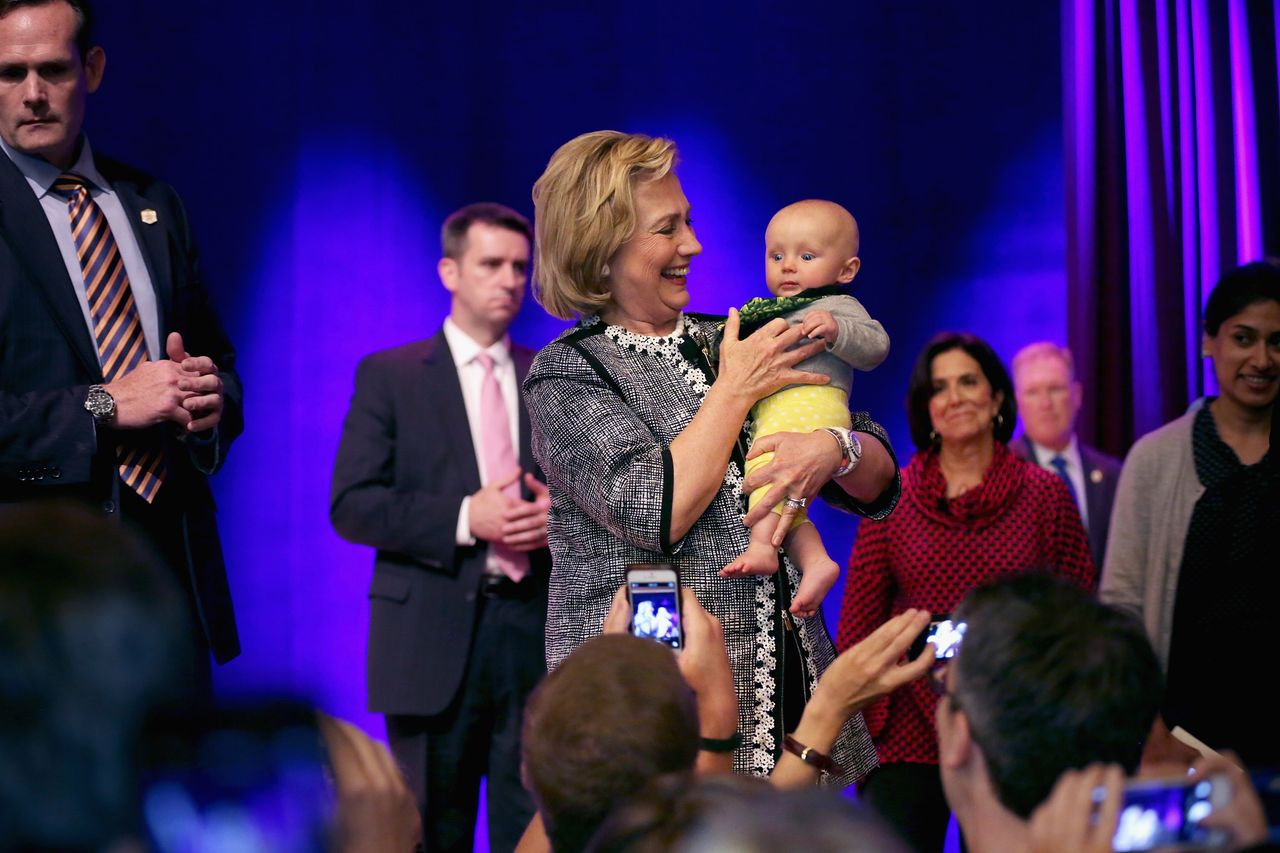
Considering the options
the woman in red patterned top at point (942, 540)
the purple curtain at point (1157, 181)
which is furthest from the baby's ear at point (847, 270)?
the purple curtain at point (1157, 181)

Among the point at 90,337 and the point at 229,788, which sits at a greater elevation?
the point at 90,337

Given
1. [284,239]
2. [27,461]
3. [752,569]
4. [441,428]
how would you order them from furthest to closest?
[284,239] → [441,428] → [27,461] → [752,569]

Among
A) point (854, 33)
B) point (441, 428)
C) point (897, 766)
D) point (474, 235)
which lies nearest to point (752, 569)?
point (897, 766)

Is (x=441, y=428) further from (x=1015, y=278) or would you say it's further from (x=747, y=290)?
(x=1015, y=278)

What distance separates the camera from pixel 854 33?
5.51 m

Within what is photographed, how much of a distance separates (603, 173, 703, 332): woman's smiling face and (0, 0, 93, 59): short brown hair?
3.78 feet

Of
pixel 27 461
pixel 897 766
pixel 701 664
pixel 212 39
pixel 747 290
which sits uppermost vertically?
pixel 212 39

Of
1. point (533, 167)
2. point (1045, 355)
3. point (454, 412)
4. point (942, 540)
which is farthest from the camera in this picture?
point (533, 167)

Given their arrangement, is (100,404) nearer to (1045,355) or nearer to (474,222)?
(474,222)

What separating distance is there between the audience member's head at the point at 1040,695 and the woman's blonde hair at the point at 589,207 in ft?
3.54

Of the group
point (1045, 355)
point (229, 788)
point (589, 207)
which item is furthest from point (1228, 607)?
point (229, 788)

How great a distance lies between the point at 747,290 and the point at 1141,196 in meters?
1.42

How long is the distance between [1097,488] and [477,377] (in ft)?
7.01

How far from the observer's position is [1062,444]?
4.93 meters
